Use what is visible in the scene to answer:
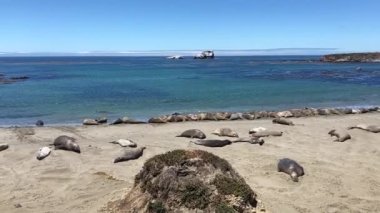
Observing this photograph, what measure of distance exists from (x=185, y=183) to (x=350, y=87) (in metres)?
33.8

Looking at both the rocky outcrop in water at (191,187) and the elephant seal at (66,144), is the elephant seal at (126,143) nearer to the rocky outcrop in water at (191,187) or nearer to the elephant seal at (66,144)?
the elephant seal at (66,144)

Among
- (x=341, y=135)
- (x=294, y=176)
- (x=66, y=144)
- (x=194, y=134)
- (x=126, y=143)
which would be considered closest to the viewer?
(x=294, y=176)

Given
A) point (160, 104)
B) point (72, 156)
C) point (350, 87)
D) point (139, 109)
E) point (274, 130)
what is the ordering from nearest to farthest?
point (72, 156), point (274, 130), point (139, 109), point (160, 104), point (350, 87)

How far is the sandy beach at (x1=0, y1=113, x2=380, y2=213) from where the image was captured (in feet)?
30.2

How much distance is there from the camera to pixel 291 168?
1104 cm

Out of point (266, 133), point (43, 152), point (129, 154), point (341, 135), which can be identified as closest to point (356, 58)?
point (341, 135)

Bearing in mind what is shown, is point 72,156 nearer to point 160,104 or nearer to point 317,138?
point 317,138

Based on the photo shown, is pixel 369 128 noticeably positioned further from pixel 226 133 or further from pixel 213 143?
pixel 213 143

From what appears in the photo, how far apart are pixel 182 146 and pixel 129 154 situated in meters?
2.16

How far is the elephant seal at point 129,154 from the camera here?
12.5 m

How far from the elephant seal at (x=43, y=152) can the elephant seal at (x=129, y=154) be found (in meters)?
1.96

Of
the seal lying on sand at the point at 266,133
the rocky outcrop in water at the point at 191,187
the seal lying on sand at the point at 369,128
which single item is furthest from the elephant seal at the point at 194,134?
the rocky outcrop in water at the point at 191,187

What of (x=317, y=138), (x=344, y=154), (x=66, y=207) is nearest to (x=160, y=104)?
(x=317, y=138)

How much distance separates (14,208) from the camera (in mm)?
8945
